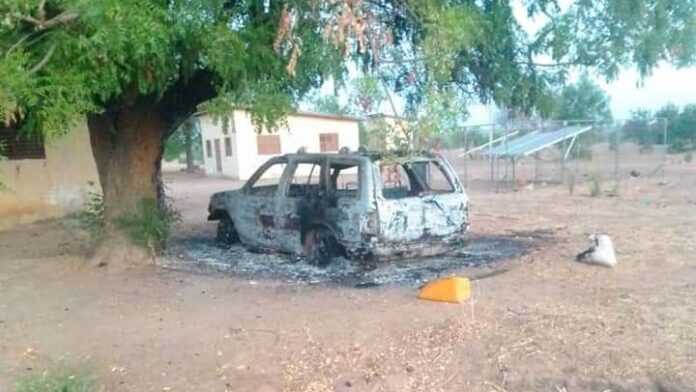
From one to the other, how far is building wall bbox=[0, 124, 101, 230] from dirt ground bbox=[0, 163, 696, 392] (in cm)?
534

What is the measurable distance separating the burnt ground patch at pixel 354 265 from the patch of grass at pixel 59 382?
341 centimetres

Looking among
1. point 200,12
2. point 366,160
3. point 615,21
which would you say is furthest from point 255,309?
point 615,21

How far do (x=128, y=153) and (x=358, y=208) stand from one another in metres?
3.35

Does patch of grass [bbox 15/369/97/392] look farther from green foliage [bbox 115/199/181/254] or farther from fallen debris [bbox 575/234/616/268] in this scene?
fallen debris [bbox 575/234/616/268]

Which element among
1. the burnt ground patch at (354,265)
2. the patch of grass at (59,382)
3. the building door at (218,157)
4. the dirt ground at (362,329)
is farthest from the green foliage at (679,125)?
the patch of grass at (59,382)

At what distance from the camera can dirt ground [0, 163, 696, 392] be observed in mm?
4832

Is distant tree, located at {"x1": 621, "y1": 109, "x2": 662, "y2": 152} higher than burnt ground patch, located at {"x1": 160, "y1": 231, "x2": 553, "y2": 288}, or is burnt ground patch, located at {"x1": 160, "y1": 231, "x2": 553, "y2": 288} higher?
distant tree, located at {"x1": 621, "y1": 109, "x2": 662, "y2": 152}

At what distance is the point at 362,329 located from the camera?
580 centimetres

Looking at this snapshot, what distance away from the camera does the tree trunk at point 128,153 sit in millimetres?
8875

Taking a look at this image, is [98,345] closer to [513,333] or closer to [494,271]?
[513,333]

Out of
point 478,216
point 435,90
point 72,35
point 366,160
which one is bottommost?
point 478,216

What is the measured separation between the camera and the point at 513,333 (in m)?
5.56

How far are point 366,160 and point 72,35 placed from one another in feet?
12.4

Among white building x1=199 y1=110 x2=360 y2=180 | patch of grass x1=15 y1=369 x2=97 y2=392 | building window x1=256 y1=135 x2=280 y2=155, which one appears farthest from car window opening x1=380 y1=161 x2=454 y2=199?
building window x1=256 y1=135 x2=280 y2=155
